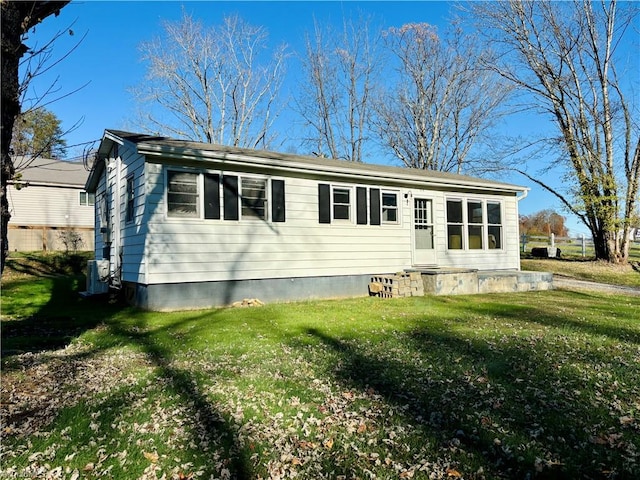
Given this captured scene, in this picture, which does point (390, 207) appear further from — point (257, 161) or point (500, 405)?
point (500, 405)

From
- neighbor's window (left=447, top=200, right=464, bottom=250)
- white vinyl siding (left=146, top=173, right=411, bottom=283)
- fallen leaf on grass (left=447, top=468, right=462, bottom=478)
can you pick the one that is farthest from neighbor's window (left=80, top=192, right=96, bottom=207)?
fallen leaf on grass (left=447, top=468, right=462, bottom=478)

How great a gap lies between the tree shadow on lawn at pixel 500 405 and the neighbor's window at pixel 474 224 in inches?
312

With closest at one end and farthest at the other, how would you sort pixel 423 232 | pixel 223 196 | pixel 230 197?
pixel 223 196
pixel 230 197
pixel 423 232

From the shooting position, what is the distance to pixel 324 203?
10555 mm

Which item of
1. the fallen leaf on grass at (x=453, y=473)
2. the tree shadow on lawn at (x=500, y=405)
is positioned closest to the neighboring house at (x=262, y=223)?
the tree shadow on lawn at (x=500, y=405)

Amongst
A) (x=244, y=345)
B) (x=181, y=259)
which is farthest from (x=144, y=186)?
(x=244, y=345)

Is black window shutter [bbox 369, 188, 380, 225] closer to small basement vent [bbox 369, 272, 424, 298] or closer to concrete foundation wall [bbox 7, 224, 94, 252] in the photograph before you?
small basement vent [bbox 369, 272, 424, 298]

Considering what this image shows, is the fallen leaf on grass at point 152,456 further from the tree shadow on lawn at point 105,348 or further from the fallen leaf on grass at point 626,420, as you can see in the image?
the fallen leaf on grass at point 626,420

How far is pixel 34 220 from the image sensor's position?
859 inches

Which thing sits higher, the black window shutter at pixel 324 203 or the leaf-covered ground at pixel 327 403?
the black window shutter at pixel 324 203

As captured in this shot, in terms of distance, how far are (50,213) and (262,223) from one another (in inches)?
710

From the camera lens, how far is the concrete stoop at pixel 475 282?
11000 millimetres

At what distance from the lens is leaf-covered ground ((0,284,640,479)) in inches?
108

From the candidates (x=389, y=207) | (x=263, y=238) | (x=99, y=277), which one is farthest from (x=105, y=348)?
(x=389, y=207)
